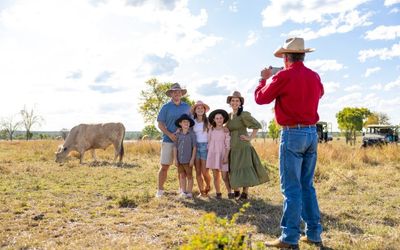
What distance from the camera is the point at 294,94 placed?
3938mm

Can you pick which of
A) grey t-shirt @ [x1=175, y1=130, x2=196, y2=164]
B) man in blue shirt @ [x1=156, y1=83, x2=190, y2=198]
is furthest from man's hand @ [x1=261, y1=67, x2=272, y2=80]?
man in blue shirt @ [x1=156, y1=83, x2=190, y2=198]

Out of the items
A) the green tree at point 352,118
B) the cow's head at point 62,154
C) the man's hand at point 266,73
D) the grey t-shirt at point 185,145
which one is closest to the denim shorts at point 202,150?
the grey t-shirt at point 185,145

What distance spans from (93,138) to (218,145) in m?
9.20

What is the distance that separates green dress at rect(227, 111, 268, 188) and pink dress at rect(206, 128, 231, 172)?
0.15 meters

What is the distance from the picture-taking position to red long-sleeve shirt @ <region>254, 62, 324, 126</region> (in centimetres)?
393

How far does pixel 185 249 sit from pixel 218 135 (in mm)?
4529

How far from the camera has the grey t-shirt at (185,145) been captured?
6930 mm

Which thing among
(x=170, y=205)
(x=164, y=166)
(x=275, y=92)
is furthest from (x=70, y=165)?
(x=275, y=92)

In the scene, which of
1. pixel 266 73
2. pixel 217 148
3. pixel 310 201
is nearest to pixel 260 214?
pixel 217 148

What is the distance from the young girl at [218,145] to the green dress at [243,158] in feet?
0.43

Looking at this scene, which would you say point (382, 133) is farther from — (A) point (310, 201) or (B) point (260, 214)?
(A) point (310, 201)

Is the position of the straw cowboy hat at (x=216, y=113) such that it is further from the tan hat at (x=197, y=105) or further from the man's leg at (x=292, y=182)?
the man's leg at (x=292, y=182)

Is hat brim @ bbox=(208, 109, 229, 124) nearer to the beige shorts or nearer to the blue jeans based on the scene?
the beige shorts

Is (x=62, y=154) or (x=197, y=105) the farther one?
(x=62, y=154)
